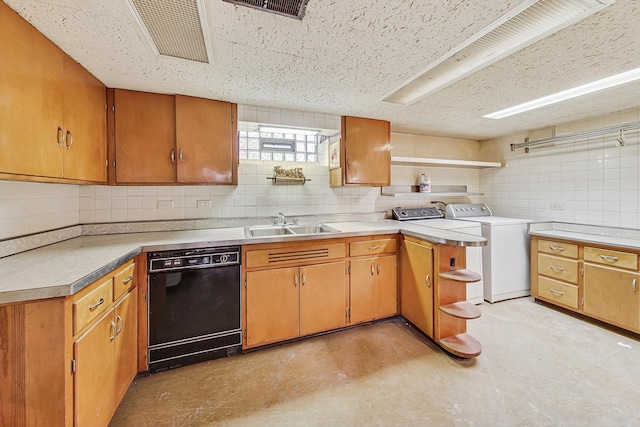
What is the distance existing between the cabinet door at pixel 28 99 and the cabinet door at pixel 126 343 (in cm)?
87

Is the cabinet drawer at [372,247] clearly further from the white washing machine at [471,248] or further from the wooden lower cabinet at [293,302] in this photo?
the white washing machine at [471,248]

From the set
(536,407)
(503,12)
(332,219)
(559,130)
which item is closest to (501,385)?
(536,407)

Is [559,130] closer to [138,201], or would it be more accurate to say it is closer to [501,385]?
[501,385]

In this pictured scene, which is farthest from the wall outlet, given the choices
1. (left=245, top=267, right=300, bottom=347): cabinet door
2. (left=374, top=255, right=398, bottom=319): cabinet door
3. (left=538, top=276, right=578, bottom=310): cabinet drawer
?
(left=538, top=276, right=578, bottom=310): cabinet drawer

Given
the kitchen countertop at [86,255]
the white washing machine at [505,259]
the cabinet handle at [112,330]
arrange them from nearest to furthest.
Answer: the kitchen countertop at [86,255]
the cabinet handle at [112,330]
the white washing machine at [505,259]

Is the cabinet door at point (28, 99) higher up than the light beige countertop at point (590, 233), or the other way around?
the cabinet door at point (28, 99)

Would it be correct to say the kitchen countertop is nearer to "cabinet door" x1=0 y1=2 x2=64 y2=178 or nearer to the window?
"cabinet door" x1=0 y1=2 x2=64 y2=178

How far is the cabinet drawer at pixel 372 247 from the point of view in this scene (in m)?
2.36

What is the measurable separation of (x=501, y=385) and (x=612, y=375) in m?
0.84

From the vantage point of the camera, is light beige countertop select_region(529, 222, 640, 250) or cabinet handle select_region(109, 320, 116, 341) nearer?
cabinet handle select_region(109, 320, 116, 341)

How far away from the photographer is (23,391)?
3.29 ft

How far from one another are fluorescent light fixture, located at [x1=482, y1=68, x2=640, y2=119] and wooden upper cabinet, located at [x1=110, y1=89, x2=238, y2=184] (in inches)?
113

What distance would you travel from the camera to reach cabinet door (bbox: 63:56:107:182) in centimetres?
158

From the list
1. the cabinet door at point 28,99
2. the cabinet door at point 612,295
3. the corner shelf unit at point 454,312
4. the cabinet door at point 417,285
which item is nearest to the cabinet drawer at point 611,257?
the cabinet door at point 612,295
